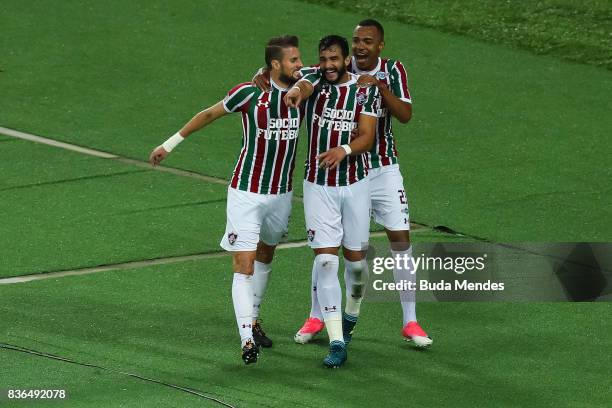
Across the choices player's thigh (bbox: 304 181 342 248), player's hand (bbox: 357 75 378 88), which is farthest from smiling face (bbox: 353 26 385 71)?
player's thigh (bbox: 304 181 342 248)

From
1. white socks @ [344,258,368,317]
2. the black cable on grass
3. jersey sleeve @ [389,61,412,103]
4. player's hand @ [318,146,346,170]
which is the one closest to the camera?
the black cable on grass

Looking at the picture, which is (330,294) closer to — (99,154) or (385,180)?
(385,180)

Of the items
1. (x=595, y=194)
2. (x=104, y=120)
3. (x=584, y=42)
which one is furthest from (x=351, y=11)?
(x=595, y=194)

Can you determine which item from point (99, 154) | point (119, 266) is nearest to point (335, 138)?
point (119, 266)

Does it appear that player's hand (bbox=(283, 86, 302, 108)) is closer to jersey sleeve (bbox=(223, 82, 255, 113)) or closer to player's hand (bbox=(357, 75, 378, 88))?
jersey sleeve (bbox=(223, 82, 255, 113))

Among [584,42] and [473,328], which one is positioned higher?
[584,42]

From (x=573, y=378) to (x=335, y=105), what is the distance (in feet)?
8.30

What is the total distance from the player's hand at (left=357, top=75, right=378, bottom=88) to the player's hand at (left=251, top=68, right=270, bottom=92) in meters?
0.65

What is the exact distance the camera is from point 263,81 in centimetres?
998

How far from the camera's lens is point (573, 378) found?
31.9 feet

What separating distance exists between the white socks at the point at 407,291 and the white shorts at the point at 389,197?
22 cm

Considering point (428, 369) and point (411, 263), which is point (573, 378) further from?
point (411, 263)

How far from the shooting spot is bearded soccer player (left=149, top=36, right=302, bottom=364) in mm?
9883

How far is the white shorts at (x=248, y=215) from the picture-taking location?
392 inches
